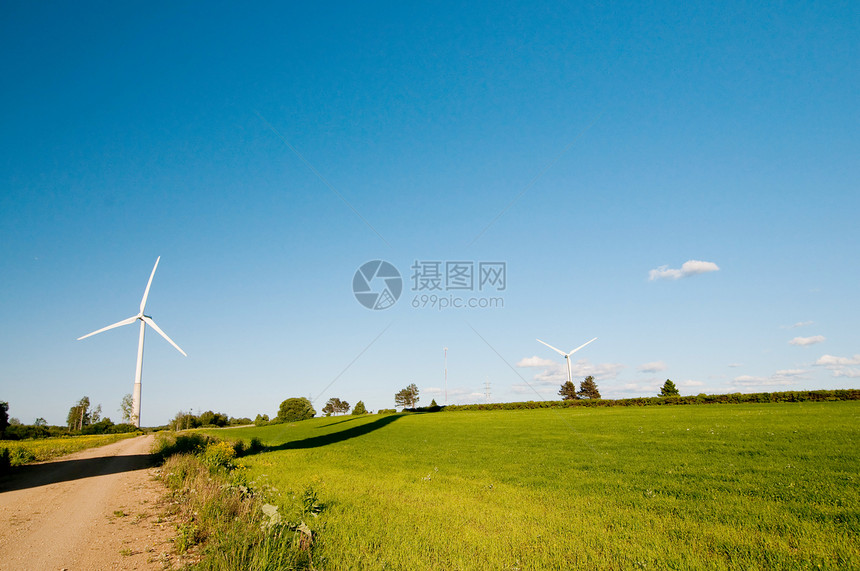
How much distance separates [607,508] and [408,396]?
160263mm

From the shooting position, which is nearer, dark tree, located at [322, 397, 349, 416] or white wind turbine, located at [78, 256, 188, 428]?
white wind turbine, located at [78, 256, 188, 428]

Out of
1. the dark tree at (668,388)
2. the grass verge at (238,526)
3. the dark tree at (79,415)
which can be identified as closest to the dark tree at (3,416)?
the dark tree at (79,415)

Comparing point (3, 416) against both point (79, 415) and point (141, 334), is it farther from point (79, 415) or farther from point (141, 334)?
point (79, 415)

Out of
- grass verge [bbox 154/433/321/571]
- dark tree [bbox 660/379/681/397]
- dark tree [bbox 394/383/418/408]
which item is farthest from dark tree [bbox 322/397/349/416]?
grass verge [bbox 154/433/321/571]

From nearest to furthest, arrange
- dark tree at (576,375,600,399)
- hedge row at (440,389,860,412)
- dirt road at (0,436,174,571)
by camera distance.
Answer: dirt road at (0,436,174,571), hedge row at (440,389,860,412), dark tree at (576,375,600,399)

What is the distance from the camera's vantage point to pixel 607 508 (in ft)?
38.5

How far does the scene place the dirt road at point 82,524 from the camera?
903 cm

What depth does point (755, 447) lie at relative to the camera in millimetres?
20609

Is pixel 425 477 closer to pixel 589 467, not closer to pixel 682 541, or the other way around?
pixel 589 467

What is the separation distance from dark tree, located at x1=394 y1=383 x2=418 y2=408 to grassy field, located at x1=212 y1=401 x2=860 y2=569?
146 meters

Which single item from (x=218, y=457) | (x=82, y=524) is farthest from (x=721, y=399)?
(x=82, y=524)

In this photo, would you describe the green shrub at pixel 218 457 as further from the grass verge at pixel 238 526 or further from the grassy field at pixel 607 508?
the grass verge at pixel 238 526

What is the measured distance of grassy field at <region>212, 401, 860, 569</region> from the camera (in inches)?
329

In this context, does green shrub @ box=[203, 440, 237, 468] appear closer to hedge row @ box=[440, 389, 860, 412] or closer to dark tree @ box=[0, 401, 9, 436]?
hedge row @ box=[440, 389, 860, 412]
